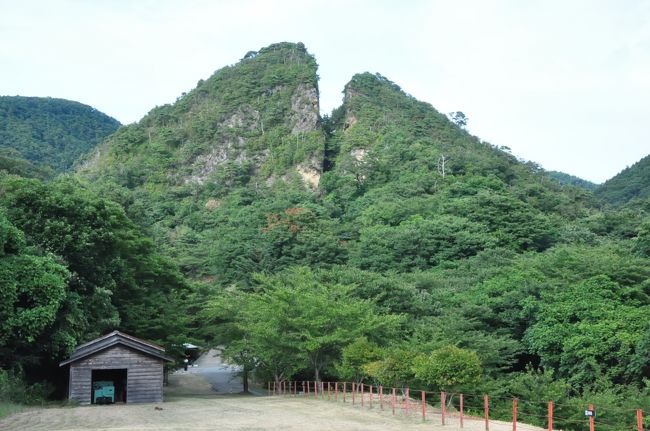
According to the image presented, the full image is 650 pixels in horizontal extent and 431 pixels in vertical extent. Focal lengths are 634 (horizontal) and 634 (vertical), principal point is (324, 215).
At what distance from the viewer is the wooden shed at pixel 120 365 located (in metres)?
23.3

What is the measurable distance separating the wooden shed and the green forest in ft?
3.15

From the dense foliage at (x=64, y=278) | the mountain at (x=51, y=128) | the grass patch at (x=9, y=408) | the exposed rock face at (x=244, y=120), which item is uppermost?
the mountain at (x=51, y=128)

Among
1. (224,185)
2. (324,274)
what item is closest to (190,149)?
(224,185)

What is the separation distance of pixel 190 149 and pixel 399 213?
39175 mm

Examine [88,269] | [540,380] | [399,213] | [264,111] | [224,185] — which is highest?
[264,111]

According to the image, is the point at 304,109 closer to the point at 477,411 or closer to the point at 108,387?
the point at 108,387

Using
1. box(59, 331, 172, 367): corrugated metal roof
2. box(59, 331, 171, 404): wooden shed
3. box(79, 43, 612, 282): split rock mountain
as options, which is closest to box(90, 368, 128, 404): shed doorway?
box(59, 331, 171, 404): wooden shed

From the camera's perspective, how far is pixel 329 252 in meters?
57.1

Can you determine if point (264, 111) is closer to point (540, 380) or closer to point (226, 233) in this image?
point (226, 233)

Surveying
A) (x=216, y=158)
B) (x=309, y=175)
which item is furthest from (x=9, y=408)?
(x=216, y=158)

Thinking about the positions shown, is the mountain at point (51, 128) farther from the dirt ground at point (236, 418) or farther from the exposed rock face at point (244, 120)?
the dirt ground at point (236, 418)

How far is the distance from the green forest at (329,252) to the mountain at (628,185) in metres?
0.48

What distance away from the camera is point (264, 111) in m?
95.8

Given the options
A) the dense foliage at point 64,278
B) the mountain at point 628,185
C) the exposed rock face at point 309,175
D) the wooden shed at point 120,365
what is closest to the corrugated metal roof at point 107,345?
the wooden shed at point 120,365
